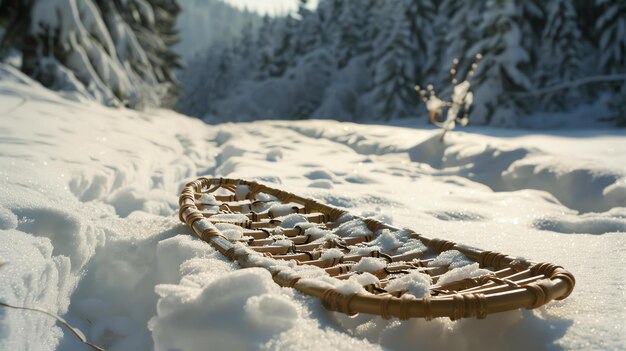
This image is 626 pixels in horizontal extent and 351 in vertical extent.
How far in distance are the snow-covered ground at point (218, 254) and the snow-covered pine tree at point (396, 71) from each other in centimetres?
1886

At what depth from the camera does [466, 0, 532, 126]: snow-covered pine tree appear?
16531mm

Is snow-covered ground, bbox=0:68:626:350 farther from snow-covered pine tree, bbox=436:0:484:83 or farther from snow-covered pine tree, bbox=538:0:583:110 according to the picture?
snow-covered pine tree, bbox=538:0:583:110

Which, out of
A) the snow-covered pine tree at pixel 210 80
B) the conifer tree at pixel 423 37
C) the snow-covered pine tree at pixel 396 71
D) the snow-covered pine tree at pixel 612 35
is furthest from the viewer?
the snow-covered pine tree at pixel 210 80

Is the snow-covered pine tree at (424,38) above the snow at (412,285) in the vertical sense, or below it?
above

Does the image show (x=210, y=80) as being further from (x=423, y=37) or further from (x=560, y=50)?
(x=560, y=50)

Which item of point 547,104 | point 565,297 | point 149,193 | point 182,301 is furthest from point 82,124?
point 547,104

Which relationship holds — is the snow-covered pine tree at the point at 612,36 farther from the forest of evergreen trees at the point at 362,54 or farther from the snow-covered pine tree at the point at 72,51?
the snow-covered pine tree at the point at 72,51

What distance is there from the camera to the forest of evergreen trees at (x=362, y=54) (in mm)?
9031

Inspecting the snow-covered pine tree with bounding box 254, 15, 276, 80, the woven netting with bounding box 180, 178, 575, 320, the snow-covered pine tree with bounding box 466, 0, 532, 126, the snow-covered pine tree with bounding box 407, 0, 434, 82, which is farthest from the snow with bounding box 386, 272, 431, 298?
the snow-covered pine tree with bounding box 254, 15, 276, 80

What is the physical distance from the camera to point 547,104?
20.4 meters

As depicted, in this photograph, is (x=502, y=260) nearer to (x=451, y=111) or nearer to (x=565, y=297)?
(x=565, y=297)

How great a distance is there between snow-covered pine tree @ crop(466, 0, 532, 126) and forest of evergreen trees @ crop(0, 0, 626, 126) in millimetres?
35

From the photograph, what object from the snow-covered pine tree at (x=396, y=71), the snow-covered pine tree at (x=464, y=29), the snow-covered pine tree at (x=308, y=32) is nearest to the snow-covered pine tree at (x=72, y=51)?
the snow-covered pine tree at (x=464, y=29)

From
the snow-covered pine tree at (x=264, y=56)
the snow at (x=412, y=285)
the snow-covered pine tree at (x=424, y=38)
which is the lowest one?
the snow-covered pine tree at (x=264, y=56)
